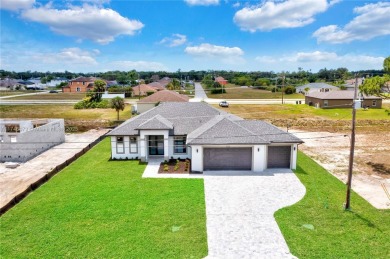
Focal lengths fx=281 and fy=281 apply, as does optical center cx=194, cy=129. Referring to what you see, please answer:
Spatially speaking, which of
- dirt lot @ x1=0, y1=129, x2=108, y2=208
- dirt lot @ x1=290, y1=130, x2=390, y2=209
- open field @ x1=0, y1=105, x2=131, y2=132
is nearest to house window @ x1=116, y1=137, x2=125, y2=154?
dirt lot @ x1=0, y1=129, x2=108, y2=208

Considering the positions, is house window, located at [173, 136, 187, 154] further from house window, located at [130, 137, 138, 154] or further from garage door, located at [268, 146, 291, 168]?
garage door, located at [268, 146, 291, 168]

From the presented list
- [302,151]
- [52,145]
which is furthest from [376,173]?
[52,145]

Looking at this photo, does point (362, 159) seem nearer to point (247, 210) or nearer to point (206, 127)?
point (206, 127)

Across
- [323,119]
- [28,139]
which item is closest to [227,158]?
[28,139]

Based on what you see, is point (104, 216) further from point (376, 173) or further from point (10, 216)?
point (376, 173)

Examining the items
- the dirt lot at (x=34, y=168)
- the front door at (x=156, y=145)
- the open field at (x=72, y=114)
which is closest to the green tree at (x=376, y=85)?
the front door at (x=156, y=145)

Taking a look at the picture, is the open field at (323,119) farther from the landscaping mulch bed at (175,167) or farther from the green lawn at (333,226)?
the green lawn at (333,226)
